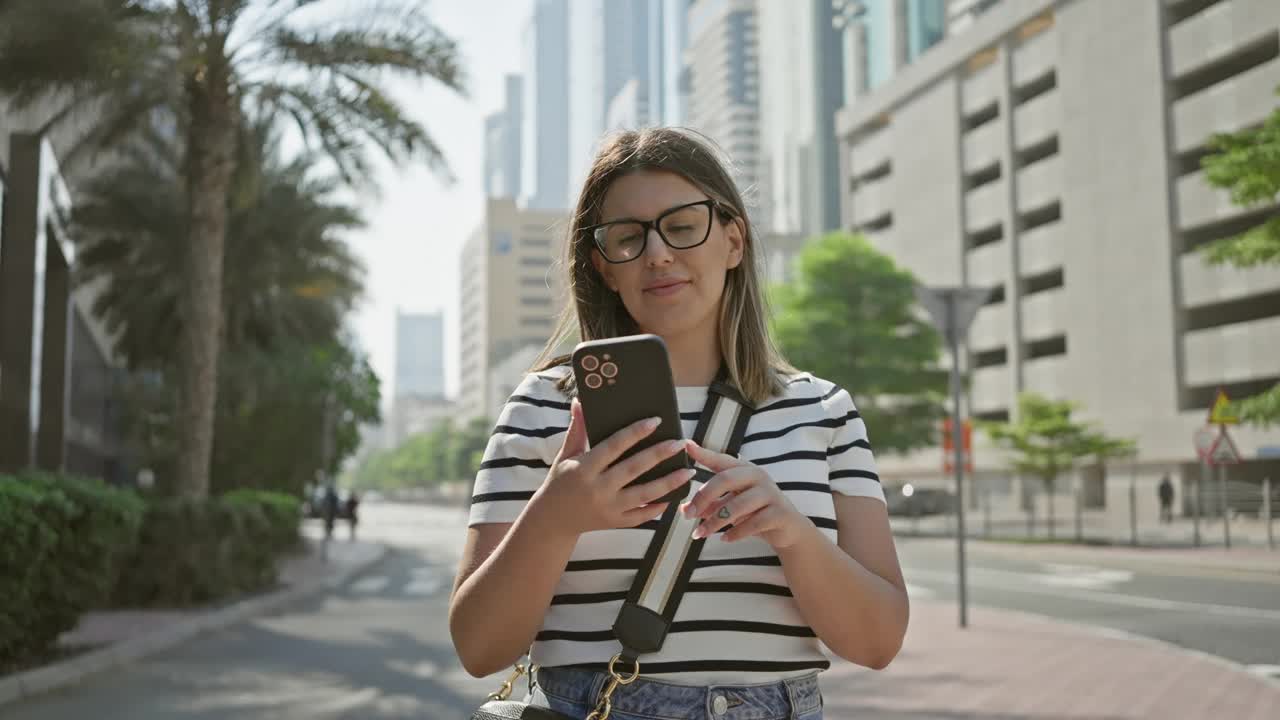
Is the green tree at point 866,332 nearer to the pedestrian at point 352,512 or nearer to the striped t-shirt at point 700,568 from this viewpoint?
the pedestrian at point 352,512

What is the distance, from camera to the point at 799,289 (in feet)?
158

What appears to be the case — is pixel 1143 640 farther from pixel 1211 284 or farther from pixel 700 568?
pixel 1211 284

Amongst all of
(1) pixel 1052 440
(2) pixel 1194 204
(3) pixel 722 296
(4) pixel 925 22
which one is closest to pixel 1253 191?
(3) pixel 722 296

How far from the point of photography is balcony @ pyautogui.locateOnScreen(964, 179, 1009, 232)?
55.5 metres

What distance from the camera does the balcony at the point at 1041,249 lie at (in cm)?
5075

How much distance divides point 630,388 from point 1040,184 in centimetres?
5325

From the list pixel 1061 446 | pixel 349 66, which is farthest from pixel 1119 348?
pixel 349 66

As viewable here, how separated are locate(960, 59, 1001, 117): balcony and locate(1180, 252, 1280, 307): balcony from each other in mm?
19182

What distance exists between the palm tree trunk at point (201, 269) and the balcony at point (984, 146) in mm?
44326

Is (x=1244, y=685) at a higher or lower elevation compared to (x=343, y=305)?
lower

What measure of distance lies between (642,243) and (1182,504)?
1560 centimetres

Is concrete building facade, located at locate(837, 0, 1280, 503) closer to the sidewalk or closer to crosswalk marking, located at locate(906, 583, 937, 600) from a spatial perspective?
crosswalk marking, located at locate(906, 583, 937, 600)

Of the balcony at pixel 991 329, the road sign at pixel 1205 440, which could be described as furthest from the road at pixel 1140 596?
the balcony at pixel 991 329

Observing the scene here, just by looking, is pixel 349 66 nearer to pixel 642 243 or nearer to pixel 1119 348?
pixel 642 243
